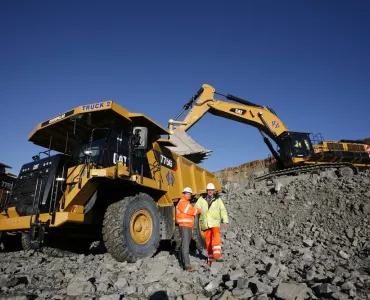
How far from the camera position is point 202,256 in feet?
20.1

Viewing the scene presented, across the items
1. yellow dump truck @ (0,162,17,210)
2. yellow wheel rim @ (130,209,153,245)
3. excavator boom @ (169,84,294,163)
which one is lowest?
yellow wheel rim @ (130,209,153,245)

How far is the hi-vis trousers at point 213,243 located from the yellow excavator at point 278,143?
8494 millimetres

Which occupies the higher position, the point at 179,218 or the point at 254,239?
the point at 179,218

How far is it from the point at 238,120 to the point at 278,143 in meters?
2.60

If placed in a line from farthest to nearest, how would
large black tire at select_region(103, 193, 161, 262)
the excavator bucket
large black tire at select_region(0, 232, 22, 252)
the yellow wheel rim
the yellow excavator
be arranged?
the excavator bucket, the yellow excavator, large black tire at select_region(0, 232, 22, 252), the yellow wheel rim, large black tire at select_region(103, 193, 161, 262)

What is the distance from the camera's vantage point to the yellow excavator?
14164 mm

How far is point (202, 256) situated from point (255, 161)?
22715 mm

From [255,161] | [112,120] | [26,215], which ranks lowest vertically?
[26,215]

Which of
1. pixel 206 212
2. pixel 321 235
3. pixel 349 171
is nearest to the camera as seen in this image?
pixel 206 212

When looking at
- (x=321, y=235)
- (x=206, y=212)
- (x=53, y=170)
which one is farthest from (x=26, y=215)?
(x=321, y=235)

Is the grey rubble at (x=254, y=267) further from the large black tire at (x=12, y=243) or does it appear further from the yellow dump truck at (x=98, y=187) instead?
the large black tire at (x=12, y=243)

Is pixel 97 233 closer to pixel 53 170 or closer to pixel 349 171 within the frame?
pixel 53 170

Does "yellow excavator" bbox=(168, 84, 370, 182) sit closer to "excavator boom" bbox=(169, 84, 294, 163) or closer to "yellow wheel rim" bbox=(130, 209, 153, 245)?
"excavator boom" bbox=(169, 84, 294, 163)

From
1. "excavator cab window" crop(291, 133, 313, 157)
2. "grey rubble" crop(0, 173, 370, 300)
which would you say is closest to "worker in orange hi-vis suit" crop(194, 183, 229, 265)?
"grey rubble" crop(0, 173, 370, 300)
